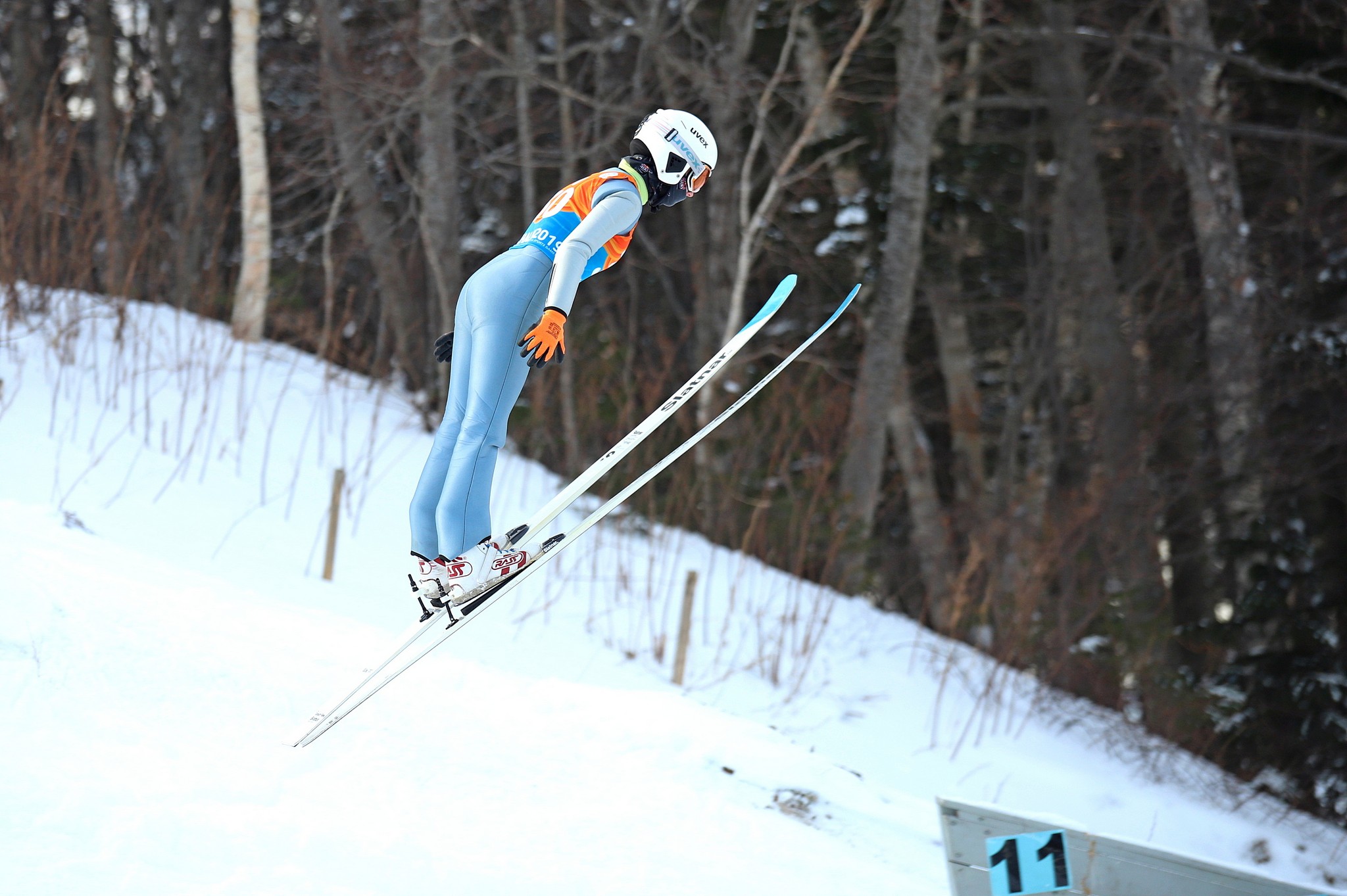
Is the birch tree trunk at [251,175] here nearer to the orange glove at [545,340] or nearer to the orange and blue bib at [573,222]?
the orange and blue bib at [573,222]

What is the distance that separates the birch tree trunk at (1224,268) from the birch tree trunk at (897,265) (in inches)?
86.6

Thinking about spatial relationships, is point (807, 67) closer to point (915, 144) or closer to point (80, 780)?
point (915, 144)

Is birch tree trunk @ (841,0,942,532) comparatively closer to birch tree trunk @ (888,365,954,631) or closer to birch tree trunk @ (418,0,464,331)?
birch tree trunk @ (888,365,954,631)

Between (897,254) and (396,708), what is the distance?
18.4 ft

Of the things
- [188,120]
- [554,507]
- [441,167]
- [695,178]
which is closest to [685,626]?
[554,507]

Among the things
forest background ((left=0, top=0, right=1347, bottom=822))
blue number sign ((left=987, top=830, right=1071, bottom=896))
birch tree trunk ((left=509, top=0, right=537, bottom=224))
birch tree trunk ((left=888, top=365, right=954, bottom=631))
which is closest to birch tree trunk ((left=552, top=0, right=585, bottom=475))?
forest background ((left=0, top=0, right=1347, bottom=822))

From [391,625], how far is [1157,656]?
5912mm

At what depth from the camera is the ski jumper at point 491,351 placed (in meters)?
3.10

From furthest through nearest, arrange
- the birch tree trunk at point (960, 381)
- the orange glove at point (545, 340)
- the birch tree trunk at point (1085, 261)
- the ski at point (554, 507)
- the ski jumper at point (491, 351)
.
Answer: the birch tree trunk at point (960, 381) → the birch tree trunk at point (1085, 261) → the ski at point (554, 507) → the ski jumper at point (491, 351) → the orange glove at point (545, 340)

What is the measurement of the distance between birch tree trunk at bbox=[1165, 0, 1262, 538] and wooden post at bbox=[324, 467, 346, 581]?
22.1 feet

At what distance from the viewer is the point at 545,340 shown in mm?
2916

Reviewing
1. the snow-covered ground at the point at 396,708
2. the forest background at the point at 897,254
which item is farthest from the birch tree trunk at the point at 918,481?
the snow-covered ground at the point at 396,708

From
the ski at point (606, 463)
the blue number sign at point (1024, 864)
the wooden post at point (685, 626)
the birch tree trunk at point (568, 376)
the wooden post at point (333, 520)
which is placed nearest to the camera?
the blue number sign at point (1024, 864)

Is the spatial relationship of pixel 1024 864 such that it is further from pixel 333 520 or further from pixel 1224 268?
pixel 1224 268
